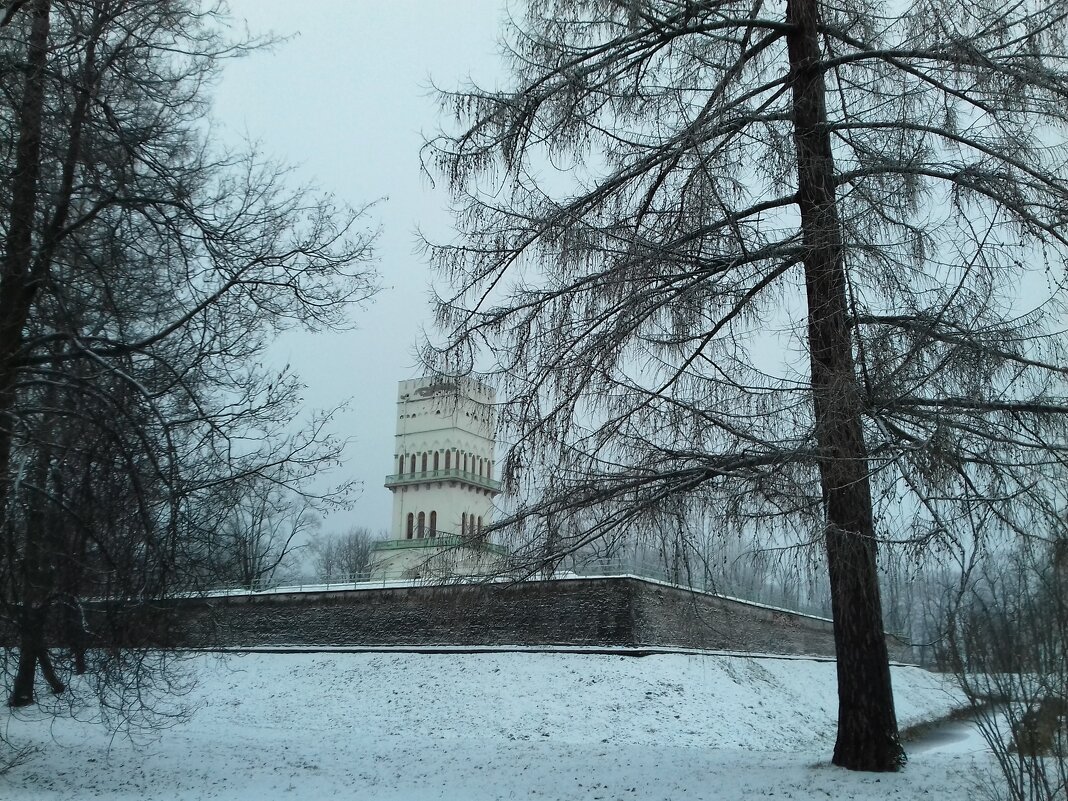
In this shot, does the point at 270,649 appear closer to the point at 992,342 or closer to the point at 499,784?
the point at 499,784

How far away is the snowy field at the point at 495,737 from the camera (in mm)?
7531

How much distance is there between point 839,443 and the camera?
532cm

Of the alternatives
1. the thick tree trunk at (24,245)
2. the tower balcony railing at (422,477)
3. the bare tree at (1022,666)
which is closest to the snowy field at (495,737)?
the bare tree at (1022,666)

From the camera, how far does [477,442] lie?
8.08 m

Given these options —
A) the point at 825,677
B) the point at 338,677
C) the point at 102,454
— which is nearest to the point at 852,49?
the point at 102,454

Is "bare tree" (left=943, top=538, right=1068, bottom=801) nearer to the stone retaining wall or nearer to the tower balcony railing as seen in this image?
the tower balcony railing

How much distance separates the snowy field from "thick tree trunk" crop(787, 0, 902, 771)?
44cm

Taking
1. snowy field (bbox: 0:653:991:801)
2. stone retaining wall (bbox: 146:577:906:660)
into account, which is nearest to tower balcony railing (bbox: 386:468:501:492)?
stone retaining wall (bbox: 146:577:906:660)

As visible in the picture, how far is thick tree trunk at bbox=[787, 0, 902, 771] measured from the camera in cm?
537

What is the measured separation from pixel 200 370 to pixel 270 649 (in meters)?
18.9

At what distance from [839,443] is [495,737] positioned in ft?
37.8

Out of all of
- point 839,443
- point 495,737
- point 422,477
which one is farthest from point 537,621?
point 839,443

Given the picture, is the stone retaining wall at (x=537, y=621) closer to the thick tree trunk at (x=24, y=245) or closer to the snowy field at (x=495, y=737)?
the snowy field at (x=495, y=737)

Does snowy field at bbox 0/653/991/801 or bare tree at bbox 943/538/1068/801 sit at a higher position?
bare tree at bbox 943/538/1068/801
